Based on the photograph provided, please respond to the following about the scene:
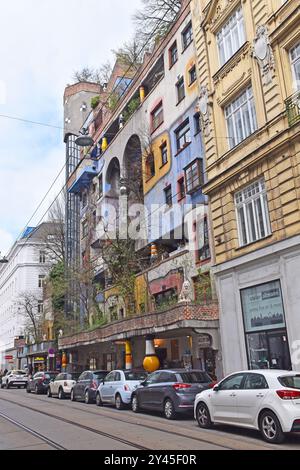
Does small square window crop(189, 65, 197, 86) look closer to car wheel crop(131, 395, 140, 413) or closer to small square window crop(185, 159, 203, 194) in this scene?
small square window crop(185, 159, 203, 194)

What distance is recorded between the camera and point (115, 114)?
126ft

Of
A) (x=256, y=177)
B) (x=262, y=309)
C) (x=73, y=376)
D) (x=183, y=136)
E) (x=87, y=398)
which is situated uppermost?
(x=183, y=136)

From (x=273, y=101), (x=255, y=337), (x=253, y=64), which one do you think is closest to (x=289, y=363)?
(x=255, y=337)

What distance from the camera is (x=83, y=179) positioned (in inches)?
1724

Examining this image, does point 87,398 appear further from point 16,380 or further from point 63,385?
point 16,380

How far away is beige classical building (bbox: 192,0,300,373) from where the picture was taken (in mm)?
16234

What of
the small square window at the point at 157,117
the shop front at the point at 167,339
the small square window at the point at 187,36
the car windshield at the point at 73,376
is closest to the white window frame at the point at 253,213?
the shop front at the point at 167,339

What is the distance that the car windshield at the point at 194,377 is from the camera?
580 inches

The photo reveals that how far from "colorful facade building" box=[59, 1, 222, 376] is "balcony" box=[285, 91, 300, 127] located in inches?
261

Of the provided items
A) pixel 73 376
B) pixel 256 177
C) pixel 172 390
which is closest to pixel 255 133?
pixel 256 177

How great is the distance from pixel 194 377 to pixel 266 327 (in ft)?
12.1

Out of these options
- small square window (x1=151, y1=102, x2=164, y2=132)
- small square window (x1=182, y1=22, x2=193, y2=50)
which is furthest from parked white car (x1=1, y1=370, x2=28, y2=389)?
small square window (x1=182, y1=22, x2=193, y2=50)
